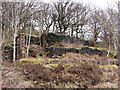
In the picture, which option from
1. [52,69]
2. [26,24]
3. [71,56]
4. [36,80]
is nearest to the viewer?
[36,80]

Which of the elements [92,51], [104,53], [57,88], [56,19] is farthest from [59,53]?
[56,19]

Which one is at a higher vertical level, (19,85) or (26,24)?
(26,24)

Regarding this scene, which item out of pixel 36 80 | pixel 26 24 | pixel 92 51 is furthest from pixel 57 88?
pixel 26 24

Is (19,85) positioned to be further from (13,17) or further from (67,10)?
(67,10)

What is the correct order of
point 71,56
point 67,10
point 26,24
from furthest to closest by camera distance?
1. point 67,10
2. point 26,24
3. point 71,56

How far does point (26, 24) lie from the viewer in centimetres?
1076

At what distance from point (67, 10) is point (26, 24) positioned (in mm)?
5779

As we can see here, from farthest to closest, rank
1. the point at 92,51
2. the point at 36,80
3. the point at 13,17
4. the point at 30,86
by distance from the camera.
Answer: the point at 92,51 < the point at 13,17 < the point at 36,80 < the point at 30,86

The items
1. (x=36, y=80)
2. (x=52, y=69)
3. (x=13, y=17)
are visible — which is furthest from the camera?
(x=13, y=17)

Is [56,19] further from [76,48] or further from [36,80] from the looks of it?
[36,80]

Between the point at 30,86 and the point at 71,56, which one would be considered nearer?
the point at 30,86

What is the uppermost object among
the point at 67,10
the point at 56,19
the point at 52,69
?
the point at 67,10

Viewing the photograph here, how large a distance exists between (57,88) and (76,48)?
17.1 feet

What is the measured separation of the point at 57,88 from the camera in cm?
449
